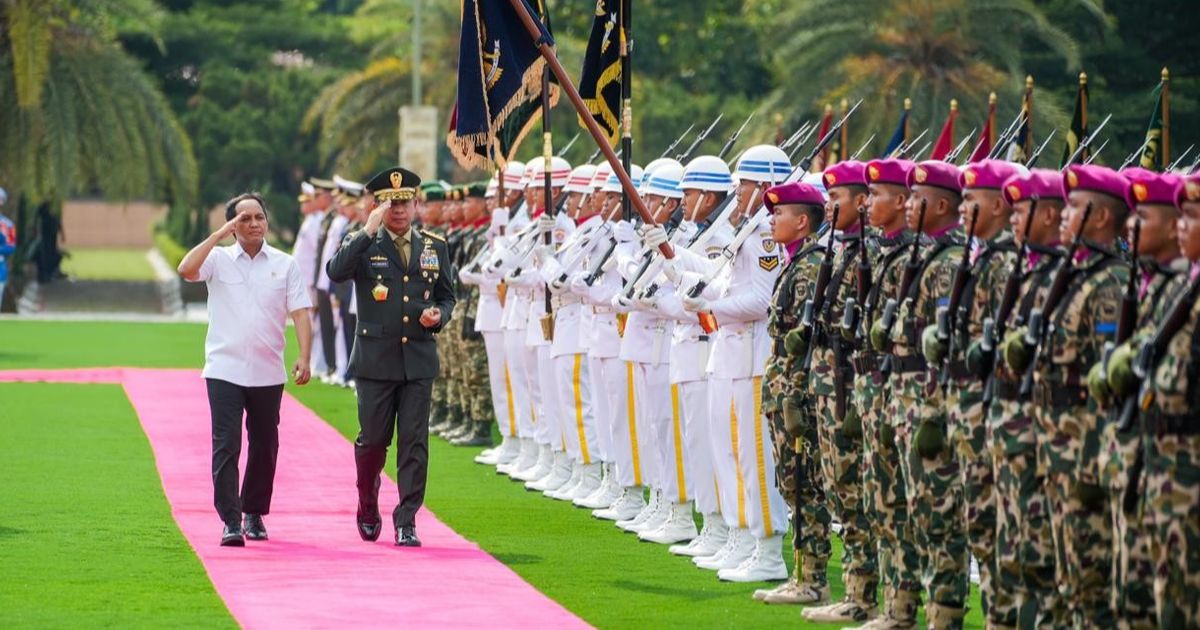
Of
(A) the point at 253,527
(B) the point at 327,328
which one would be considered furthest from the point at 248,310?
(B) the point at 327,328

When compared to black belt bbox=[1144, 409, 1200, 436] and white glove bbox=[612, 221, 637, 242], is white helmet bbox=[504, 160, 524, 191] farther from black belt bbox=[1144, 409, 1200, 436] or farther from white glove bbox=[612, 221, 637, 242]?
black belt bbox=[1144, 409, 1200, 436]

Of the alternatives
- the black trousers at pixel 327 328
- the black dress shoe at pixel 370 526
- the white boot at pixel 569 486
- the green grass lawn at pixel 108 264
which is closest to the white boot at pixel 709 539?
the black dress shoe at pixel 370 526

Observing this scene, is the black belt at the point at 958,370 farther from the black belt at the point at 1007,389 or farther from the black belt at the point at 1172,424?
the black belt at the point at 1172,424

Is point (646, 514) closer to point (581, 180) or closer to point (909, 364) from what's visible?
point (581, 180)

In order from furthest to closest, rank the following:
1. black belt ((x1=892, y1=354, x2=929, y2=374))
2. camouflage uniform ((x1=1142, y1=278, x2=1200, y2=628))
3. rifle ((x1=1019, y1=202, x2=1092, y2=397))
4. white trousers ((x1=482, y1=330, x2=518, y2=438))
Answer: white trousers ((x1=482, y1=330, x2=518, y2=438)), black belt ((x1=892, y1=354, x2=929, y2=374)), rifle ((x1=1019, y1=202, x2=1092, y2=397)), camouflage uniform ((x1=1142, y1=278, x2=1200, y2=628))

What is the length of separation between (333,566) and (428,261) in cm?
204

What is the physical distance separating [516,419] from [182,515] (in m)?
3.66

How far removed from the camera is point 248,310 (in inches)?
479

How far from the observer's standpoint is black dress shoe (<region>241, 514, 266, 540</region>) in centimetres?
1219

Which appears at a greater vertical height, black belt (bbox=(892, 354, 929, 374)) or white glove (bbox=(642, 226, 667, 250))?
white glove (bbox=(642, 226, 667, 250))

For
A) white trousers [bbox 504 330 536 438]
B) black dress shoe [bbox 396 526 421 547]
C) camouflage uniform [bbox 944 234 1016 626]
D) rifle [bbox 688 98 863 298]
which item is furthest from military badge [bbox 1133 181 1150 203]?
white trousers [bbox 504 330 536 438]

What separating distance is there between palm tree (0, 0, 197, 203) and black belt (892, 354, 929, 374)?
2693cm

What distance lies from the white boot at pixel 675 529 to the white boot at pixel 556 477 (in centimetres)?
239

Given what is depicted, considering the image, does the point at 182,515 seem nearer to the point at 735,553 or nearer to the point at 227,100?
the point at 735,553
